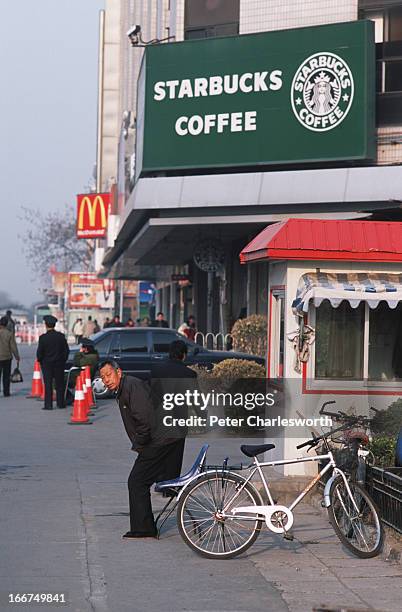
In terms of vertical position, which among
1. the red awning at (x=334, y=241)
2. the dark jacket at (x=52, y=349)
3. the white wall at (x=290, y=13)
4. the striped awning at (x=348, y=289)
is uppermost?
the white wall at (x=290, y=13)

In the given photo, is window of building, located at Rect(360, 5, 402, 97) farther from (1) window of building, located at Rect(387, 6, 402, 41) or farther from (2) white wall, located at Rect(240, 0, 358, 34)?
(2) white wall, located at Rect(240, 0, 358, 34)

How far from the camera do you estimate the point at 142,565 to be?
352 inches

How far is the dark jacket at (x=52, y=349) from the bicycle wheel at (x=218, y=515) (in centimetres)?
1386

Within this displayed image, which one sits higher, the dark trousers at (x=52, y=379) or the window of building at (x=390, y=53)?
the window of building at (x=390, y=53)

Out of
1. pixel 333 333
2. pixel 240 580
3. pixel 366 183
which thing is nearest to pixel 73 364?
pixel 366 183

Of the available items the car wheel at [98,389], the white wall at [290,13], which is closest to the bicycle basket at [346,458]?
the car wheel at [98,389]

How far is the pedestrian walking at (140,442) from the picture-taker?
984 cm

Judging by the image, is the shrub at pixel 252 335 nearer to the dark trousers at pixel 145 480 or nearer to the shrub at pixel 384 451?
the shrub at pixel 384 451

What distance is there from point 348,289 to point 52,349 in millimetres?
12003

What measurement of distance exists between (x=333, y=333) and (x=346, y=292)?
569mm

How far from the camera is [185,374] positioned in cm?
1091

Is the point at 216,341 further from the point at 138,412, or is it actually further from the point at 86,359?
the point at 138,412

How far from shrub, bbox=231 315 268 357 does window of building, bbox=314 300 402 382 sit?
40.1 feet

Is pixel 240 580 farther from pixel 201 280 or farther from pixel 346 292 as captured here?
pixel 201 280
